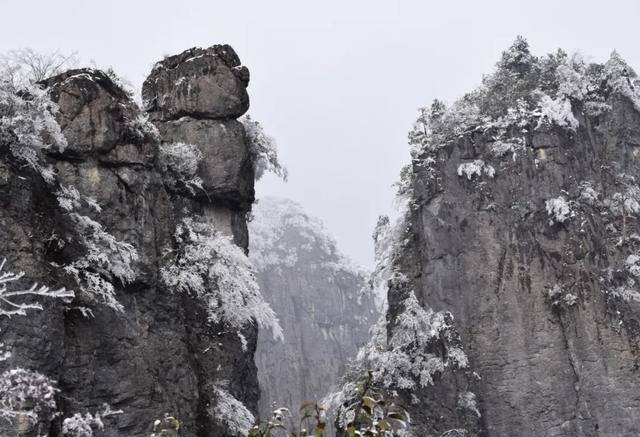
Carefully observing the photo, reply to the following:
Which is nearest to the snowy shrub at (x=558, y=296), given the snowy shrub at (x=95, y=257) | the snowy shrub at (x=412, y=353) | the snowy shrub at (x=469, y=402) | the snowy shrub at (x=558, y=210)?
the snowy shrub at (x=558, y=210)

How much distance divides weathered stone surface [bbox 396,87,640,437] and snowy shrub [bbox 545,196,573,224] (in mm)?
228

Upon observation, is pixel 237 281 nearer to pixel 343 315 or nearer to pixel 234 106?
pixel 234 106

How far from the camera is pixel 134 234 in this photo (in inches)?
517

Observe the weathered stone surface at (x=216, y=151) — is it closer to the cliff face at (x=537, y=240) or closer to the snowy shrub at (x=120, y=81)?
the snowy shrub at (x=120, y=81)

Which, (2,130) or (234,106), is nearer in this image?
(2,130)

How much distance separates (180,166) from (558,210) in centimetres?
1491

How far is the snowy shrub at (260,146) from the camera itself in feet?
58.6

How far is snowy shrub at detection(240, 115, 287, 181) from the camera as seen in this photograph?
1786 cm

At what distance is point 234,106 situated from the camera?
16.8 m

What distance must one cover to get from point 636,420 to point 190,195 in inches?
646

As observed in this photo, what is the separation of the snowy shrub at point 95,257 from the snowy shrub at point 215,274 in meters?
1.63

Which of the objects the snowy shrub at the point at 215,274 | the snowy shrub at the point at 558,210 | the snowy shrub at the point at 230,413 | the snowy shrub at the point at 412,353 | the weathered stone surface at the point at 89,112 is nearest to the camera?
the weathered stone surface at the point at 89,112

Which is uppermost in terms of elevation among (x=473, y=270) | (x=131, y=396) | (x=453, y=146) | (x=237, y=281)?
(x=453, y=146)

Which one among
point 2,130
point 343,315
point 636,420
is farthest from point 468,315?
point 343,315
